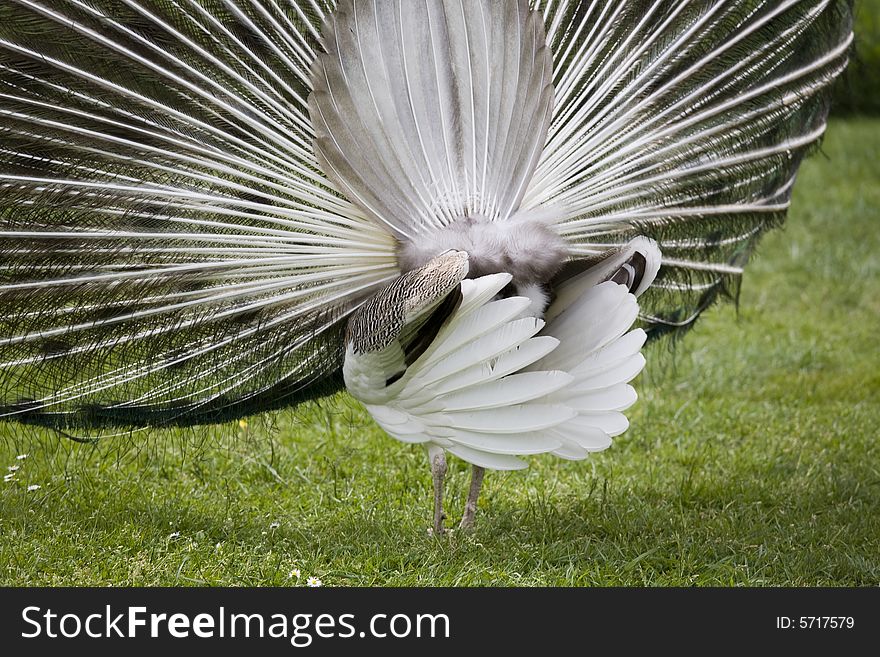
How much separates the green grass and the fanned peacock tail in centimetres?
44

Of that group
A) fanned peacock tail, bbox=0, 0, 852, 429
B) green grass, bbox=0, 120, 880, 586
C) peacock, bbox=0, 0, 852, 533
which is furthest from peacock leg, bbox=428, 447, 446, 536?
fanned peacock tail, bbox=0, 0, 852, 429

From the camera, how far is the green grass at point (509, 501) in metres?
3.89

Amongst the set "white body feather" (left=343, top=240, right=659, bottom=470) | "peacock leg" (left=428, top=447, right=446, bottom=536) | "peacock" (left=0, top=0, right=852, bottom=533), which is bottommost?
"peacock leg" (left=428, top=447, right=446, bottom=536)

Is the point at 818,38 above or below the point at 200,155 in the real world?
above

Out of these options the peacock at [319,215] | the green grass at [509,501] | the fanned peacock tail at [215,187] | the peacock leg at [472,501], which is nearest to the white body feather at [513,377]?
the peacock at [319,215]

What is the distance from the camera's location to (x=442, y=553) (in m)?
3.89

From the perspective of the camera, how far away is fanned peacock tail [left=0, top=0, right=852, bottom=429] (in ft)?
11.7

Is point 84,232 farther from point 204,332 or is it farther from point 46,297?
point 204,332

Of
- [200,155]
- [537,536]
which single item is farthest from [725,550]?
[200,155]

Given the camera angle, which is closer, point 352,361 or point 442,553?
point 352,361

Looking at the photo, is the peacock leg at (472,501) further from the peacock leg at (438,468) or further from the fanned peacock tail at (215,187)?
the fanned peacock tail at (215,187)

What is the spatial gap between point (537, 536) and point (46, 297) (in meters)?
1.86

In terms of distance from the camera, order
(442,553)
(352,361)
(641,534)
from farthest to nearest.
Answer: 1. (641,534)
2. (442,553)
3. (352,361)

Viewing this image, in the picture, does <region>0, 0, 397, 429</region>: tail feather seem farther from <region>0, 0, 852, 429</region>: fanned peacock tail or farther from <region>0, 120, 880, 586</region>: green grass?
<region>0, 120, 880, 586</region>: green grass
